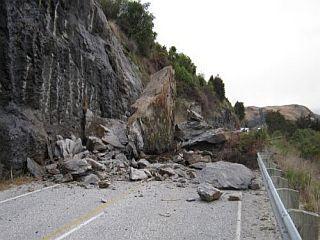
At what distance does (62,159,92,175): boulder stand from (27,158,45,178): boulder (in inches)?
36.1

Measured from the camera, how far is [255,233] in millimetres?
9320

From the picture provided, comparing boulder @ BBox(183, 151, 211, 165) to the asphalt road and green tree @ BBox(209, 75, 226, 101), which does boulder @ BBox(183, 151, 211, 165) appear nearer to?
the asphalt road

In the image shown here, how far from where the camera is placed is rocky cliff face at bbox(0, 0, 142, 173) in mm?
18375

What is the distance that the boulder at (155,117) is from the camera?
25.8 meters

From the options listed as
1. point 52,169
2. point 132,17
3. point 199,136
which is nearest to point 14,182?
point 52,169

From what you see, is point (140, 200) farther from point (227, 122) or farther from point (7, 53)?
point (227, 122)

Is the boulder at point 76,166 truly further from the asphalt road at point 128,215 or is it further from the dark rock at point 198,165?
the dark rock at point 198,165

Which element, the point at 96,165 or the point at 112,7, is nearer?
the point at 96,165

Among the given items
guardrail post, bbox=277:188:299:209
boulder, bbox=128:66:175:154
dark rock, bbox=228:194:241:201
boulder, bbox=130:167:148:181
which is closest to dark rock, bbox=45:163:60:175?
boulder, bbox=130:167:148:181

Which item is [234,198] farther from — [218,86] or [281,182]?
[218,86]

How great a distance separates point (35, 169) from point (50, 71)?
485cm

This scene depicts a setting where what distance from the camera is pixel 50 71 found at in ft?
68.0

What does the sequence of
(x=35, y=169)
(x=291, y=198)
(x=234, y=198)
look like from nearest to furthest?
(x=291, y=198) < (x=234, y=198) < (x=35, y=169)

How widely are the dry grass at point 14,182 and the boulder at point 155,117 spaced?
8.14 meters
